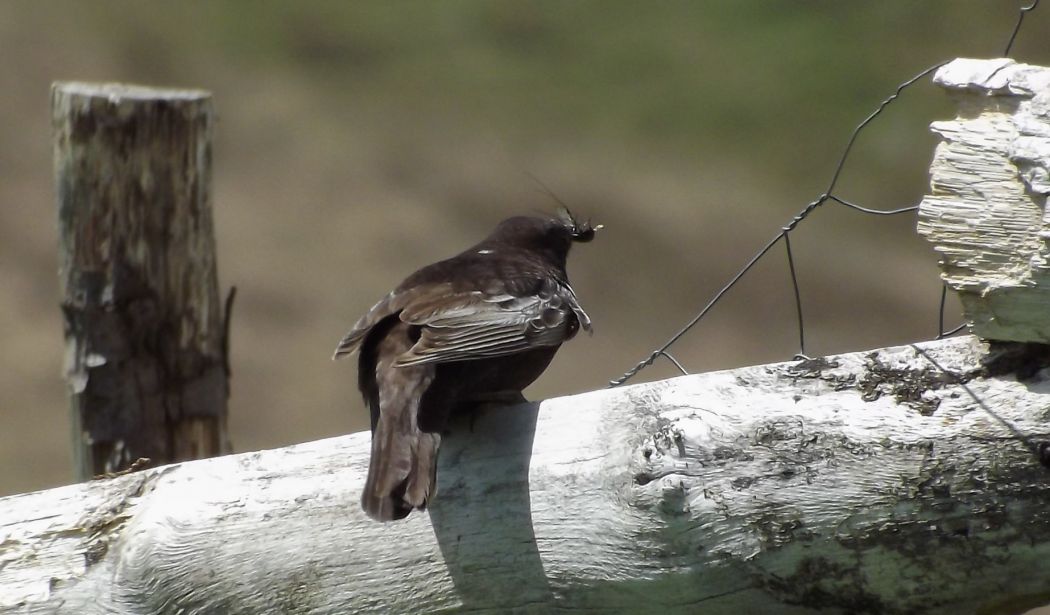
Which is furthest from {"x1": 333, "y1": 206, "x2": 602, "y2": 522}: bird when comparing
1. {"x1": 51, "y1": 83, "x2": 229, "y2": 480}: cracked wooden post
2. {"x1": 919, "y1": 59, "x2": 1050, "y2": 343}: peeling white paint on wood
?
{"x1": 51, "y1": 83, "x2": 229, "y2": 480}: cracked wooden post

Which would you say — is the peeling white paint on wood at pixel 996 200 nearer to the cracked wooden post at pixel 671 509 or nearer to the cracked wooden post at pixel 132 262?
the cracked wooden post at pixel 671 509

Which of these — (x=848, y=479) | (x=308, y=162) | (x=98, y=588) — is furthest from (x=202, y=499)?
(x=308, y=162)

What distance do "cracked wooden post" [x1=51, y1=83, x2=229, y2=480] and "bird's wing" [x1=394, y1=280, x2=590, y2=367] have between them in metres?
1.72

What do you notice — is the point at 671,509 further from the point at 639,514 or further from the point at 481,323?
the point at 481,323

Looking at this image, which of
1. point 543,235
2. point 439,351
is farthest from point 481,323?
point 543,235

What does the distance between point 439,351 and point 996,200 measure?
119cm

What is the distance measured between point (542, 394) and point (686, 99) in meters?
4.71

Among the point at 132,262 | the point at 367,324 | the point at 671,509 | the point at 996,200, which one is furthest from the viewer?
the point at 132,262

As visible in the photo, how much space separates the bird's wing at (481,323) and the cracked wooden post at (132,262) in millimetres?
1723

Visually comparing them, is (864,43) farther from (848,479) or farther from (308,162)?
(848,479)

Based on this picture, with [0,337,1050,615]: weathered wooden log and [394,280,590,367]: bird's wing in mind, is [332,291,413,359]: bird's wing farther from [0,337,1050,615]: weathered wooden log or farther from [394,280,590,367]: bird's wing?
[0,337,1050,615]: weathered wooden log

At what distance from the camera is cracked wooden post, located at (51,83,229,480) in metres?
4.42

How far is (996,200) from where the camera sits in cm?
216

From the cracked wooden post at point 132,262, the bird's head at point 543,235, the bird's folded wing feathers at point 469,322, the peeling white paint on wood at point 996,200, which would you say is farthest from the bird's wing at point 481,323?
the cracked wooden post at point 132,262
